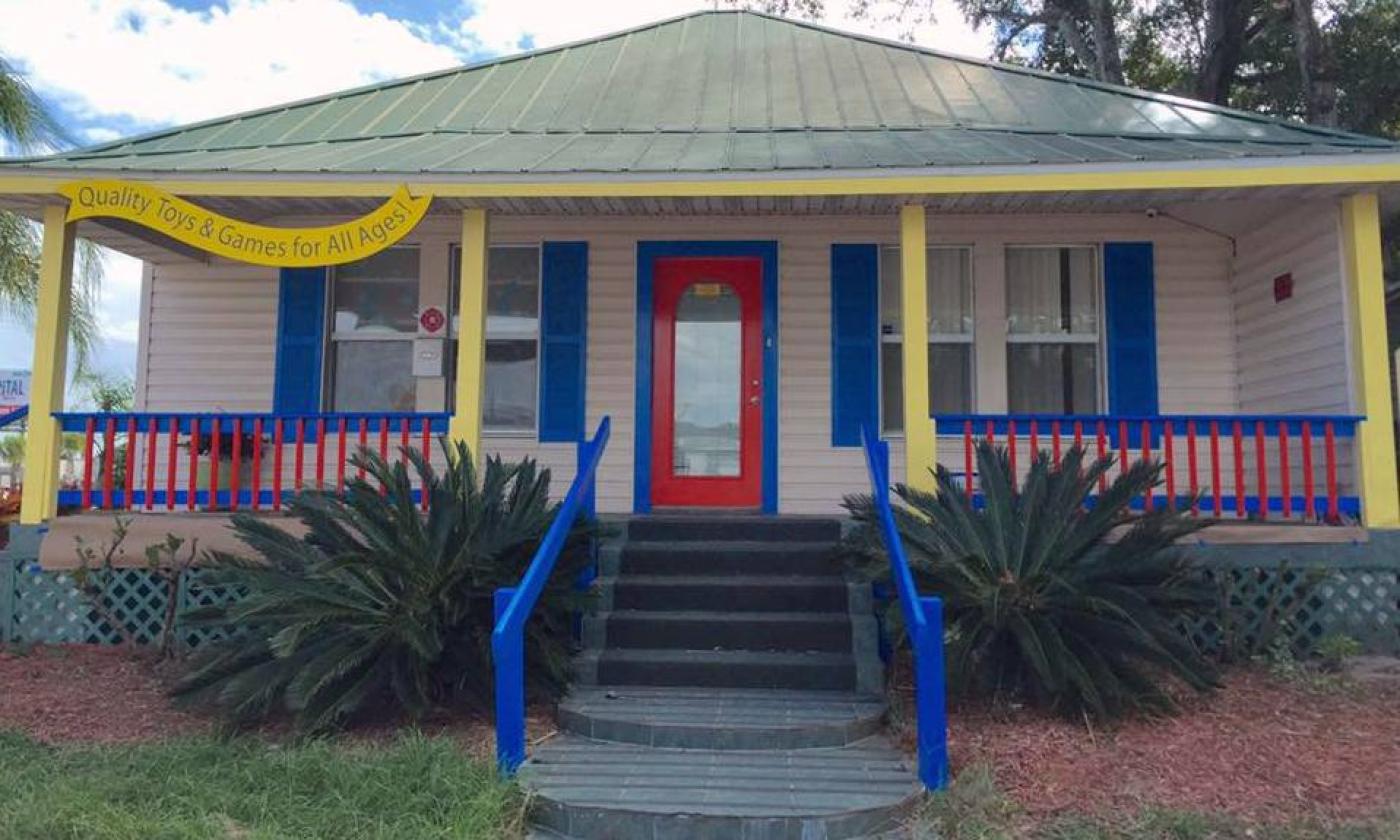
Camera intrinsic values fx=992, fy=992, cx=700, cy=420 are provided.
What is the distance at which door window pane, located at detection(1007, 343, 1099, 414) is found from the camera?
786cm

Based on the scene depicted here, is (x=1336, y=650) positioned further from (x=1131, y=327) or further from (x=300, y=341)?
(x=300, y=341)

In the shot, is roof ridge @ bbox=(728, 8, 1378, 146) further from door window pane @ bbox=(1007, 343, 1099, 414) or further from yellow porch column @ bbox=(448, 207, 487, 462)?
yellow porch column @ bbox=(448, 207, 487, 462)

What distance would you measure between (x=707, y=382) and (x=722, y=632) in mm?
2688

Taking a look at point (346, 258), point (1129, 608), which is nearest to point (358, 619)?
point (346, 258)

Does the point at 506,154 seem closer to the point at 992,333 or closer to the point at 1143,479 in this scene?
the point at 992,333

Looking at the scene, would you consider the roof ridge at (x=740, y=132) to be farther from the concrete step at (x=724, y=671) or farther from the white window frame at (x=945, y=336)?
the concrete step at (x=724, y=671)

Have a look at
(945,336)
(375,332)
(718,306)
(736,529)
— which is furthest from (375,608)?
(945,336)

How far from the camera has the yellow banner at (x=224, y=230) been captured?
6.20 m

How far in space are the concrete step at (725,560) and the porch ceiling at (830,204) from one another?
2.25 m

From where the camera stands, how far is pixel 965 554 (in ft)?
16.3

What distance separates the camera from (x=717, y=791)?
3.92 metres

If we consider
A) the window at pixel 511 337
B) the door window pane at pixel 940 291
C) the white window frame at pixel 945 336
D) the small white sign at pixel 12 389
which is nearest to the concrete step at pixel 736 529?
the white window frame at pixel 945 336

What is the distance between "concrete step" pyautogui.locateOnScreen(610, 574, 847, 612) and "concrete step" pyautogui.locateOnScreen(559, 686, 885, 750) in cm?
76

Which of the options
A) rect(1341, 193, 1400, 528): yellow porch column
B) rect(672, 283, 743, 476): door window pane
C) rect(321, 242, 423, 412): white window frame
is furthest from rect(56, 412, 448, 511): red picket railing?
rect(1341, 193, 1400, 528): yellow porch column
